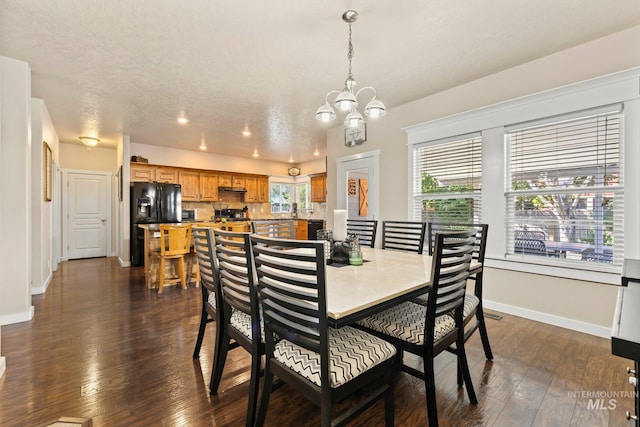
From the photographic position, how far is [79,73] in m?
3.04

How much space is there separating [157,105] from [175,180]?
283 centimetres

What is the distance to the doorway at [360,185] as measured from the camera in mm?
4387

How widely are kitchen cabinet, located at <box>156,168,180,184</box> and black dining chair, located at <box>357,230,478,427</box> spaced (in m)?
6.09

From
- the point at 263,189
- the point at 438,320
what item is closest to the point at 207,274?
the point at 438,320

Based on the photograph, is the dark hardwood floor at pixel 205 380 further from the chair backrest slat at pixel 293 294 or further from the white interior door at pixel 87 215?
the white interior door at pixel 87 215

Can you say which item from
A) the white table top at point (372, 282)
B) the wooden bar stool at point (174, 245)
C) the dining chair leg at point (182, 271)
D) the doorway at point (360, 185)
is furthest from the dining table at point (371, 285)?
the dining chair leg at point (182, 271)

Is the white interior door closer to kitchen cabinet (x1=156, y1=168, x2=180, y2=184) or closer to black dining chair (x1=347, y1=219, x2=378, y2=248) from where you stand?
kitchen cabinet (x1=156, y1=168, x2=180, y2=184)

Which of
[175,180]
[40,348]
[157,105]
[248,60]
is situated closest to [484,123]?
[248,60]

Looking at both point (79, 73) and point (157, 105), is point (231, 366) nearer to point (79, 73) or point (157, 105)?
point (79, 73)

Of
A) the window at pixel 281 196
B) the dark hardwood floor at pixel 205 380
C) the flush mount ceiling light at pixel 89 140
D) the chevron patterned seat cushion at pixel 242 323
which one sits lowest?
the dark hardwood floor at pixel 205 380

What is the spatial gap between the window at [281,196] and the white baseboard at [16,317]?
607 centimetres

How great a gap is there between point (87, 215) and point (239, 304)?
7.11m

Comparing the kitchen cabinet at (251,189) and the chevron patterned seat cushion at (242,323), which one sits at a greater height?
the kitchen cabinet at (251,189)

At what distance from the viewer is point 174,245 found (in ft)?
12.9
